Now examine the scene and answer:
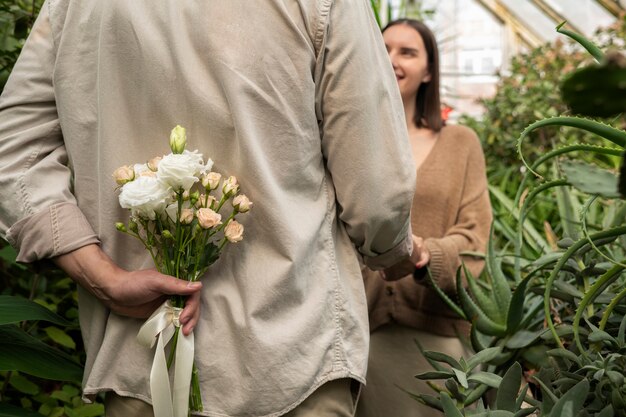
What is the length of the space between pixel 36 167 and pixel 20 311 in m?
0.28

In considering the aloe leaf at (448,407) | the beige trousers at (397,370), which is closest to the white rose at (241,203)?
the aloe leaf at (448,407)

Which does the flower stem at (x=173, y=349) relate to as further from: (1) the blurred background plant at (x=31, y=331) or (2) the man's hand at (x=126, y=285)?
(1) the blurred background plant at (x=31, y=331)

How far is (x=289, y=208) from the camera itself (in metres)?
1.40

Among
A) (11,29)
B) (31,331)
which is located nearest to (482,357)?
(31,331)

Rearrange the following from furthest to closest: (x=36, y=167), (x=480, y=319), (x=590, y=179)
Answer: (x=480, y=319), (x=36, y=167), (x=590, y=179)

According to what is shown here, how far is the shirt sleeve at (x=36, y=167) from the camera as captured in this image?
143 centimetres

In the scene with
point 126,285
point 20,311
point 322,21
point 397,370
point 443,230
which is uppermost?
point 322,21

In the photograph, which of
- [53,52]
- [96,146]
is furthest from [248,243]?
[53,52]

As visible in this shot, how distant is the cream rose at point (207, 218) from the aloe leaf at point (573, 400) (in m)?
0.59

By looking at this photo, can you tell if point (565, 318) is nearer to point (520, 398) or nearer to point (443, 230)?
point (520, 398)

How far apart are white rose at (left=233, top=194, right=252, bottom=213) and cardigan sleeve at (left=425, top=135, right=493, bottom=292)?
1066 mm

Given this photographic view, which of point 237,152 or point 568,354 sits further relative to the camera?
point 568,354

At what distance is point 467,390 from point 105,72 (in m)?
0.94

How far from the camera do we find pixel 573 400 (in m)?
1.25
